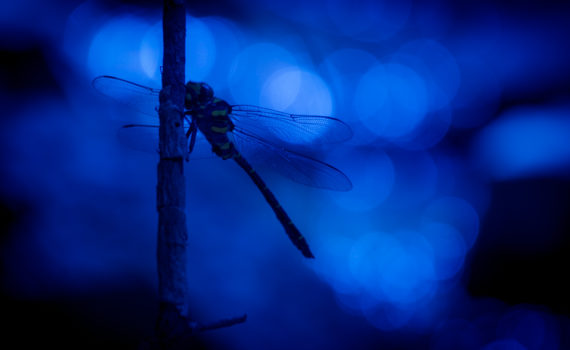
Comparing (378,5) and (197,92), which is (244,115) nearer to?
(197,92)

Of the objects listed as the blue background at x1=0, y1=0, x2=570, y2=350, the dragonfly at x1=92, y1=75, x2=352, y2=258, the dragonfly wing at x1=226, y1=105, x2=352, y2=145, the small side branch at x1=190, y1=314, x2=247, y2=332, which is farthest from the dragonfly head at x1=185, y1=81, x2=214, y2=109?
the blue background at x1=0, y1=0, x2=570, y2=350

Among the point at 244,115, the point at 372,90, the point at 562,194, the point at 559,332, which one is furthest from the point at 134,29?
the point at 559,332

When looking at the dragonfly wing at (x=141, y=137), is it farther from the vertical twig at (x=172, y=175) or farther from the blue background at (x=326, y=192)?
the blue background at (x=326, y=192)

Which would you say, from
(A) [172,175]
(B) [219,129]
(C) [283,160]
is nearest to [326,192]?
(C) [283,160]

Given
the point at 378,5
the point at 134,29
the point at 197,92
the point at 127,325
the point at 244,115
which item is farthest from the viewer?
the point at 378,5

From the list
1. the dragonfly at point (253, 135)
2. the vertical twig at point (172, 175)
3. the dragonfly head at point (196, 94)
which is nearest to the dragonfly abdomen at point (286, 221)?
the dragonfly at point (253, 135)

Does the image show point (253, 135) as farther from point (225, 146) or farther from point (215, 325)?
point (215, 325)

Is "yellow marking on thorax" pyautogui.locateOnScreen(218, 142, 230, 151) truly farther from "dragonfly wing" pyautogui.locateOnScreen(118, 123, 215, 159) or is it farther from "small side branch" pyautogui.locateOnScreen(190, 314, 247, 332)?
"small side branch" pyautogui.locateOnScreen(190, 314, 247, 332)

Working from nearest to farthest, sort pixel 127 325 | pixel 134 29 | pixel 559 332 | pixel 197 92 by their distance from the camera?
pixel 197 92 → pixel 127 325 → pixel 134 29 → pixel 559 332
